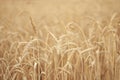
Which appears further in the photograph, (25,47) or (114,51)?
(25,47)

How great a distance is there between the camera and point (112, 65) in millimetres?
1843

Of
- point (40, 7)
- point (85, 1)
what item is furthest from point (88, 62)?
point (40, 7)

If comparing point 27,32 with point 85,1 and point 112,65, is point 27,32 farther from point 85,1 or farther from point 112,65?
point 112,65

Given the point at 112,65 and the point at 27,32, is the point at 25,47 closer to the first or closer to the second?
the point at 27,32

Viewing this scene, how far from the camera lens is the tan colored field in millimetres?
1869

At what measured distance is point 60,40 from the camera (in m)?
1.95

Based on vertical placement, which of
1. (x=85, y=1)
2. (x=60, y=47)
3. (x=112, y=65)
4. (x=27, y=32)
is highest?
(x=85, y=1)

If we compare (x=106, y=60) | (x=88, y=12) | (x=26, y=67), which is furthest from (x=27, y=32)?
(x=106, y=60)

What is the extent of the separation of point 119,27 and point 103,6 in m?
0.20

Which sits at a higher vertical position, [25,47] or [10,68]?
[25,47]

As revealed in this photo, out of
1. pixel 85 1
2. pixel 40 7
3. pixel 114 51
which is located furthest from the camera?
pixel 40 7

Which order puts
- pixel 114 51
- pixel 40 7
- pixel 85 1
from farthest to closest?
pixel 40 7 → pixel 85 1 → pixel 114 51

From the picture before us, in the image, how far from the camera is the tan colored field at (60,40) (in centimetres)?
187

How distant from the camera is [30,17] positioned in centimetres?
213
